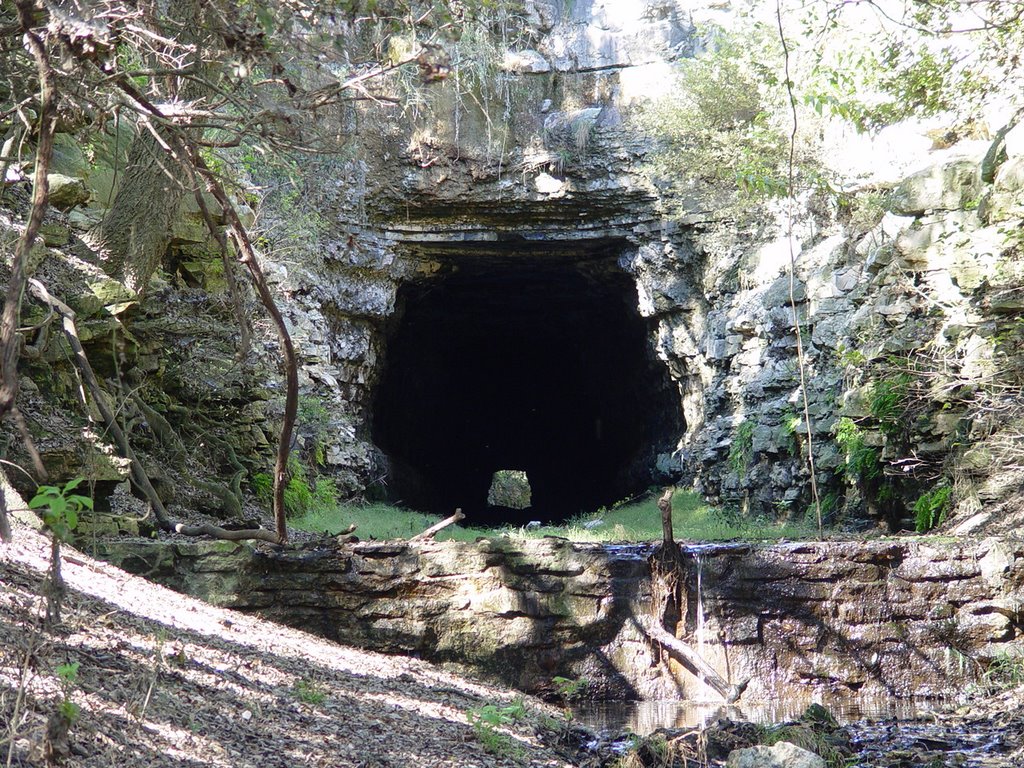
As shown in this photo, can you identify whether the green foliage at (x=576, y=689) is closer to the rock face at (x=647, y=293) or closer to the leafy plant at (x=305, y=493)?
the rock face at (x=647, y=293)

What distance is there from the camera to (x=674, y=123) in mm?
14938

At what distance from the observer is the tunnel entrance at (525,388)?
18.2m

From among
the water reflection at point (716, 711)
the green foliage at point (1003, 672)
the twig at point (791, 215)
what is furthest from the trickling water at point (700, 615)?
the green foliage at point (1003, 672)

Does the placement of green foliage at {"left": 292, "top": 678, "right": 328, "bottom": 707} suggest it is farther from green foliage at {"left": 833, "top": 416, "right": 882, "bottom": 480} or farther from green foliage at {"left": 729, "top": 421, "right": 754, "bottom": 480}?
green foliage at {"left": 729, "top": 421, "right": 754, "bottom": 480}

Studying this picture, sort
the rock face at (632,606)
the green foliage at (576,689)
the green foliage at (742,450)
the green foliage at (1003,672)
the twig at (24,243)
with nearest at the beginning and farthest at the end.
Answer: the twig at (24,243) < the green foliage at (1003,672) < the green foliage at (576,689) < the rock face at (632,606) < the green foliage at (742,450)

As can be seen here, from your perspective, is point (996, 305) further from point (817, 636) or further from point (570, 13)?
point (570, 13)

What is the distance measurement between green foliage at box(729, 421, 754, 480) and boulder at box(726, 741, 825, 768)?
362 inches

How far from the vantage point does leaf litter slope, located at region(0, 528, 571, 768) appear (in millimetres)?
3346

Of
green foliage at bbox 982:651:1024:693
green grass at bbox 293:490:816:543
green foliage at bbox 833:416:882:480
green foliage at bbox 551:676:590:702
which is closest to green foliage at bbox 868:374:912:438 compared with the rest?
green foliage at bbox 833:416:882:480

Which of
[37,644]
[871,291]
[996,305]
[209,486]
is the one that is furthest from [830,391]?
[37,644]

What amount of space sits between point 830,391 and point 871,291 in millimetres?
1502

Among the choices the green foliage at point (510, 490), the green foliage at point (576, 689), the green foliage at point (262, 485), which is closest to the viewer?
the green foliage at point (576, 689)

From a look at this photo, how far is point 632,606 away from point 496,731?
3252mm

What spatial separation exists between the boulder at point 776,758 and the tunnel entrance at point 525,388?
12.7 m
